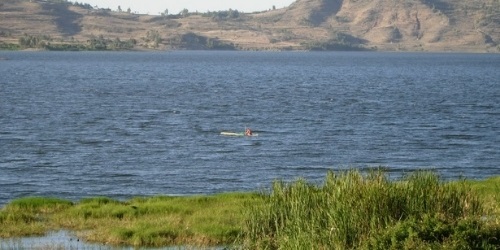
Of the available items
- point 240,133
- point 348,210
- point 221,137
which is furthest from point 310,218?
point 240,133

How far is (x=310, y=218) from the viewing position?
25875mm

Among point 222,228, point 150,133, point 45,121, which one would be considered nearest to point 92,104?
point 45,121

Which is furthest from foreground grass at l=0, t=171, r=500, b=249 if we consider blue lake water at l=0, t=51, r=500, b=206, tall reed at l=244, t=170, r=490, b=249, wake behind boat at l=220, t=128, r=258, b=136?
wake behind boat at l=220, t=128, r=258, b=136

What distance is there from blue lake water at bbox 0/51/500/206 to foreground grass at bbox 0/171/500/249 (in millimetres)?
10648

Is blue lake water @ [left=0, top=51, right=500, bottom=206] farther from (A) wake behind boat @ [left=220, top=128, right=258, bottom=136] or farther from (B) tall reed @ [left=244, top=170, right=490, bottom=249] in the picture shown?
(B) tall reed @ [left=244, top=170, right=490, bottom=249]

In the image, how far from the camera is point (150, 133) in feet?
246

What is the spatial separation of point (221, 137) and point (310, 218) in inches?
1833

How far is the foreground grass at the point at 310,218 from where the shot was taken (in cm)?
2230

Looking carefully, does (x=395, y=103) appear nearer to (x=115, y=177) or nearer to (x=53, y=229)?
(x=115, y=177)

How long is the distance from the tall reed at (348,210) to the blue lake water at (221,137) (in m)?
19.8

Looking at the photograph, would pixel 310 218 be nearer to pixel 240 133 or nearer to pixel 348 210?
pixel 348 210

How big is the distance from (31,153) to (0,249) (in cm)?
3409

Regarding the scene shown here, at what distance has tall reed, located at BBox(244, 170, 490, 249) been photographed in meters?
24.1

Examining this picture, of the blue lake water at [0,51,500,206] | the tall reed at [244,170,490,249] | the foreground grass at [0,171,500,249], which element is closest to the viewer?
the foreground grass at [0,171,500,249]
